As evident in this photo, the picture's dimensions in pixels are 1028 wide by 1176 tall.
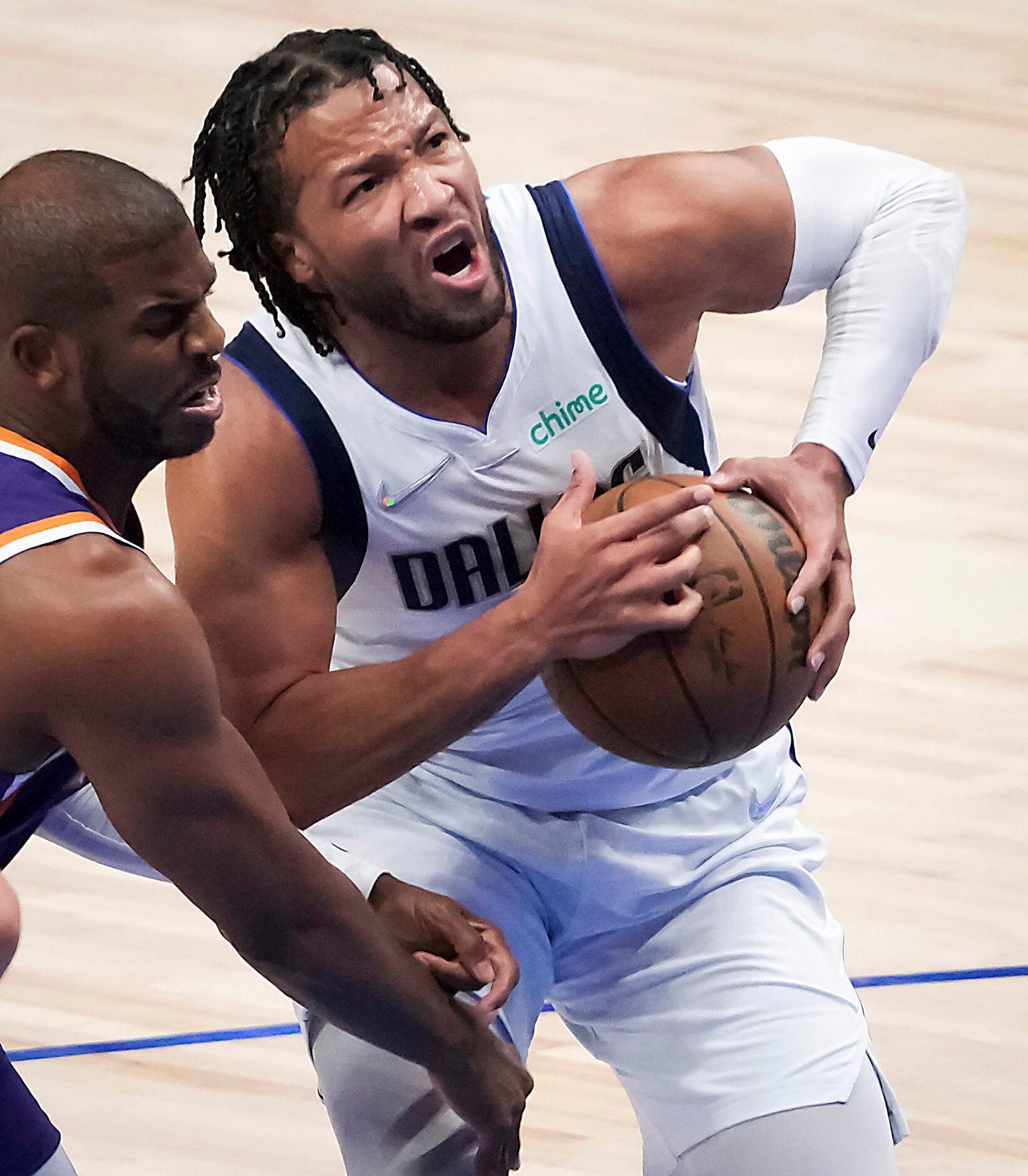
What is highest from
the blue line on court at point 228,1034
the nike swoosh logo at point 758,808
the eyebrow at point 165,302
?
the eyebrow at point 165,302

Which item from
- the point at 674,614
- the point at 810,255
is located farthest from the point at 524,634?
the point at 810,255

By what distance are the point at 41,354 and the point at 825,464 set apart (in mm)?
1096

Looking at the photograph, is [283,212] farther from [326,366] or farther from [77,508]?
[77,508]

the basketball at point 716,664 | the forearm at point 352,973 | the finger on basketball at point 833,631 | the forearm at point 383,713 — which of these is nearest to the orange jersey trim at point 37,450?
the forearm at point 352,973

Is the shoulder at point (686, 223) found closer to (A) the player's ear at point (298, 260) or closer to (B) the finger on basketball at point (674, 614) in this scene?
(A) the player's ear at point (298, 260)

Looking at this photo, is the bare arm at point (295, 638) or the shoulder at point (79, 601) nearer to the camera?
the shoulder at point (79, 601)

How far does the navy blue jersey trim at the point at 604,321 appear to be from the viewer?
7.95ft

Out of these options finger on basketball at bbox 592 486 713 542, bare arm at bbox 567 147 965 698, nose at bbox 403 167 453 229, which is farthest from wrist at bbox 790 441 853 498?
nose at bbox 403 167 453 229

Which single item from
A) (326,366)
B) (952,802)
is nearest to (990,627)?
(952,802)

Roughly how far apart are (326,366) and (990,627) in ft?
7.08

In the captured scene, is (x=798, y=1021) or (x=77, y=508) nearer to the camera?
(x=77, y=508)

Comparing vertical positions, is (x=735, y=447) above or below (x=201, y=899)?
below

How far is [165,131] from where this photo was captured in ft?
18.0

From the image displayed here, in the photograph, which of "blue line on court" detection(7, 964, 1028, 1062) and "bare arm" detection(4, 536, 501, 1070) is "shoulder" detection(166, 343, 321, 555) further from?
"blue line on court" detection(7, 964, 1028, 1062)
